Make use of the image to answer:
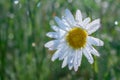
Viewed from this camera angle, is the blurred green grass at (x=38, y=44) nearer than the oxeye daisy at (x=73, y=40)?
No

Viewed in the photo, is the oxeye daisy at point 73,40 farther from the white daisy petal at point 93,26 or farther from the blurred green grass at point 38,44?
the blurred green grass at point 38,44

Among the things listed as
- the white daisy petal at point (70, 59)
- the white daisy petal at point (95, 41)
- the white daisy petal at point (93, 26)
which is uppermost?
the white daisy petal at point (93, 26)

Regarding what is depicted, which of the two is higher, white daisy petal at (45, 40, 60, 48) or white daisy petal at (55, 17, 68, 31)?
white daisy petal at (55, 17, 68, 31)

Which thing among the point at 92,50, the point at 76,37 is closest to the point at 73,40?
the point at 76,37

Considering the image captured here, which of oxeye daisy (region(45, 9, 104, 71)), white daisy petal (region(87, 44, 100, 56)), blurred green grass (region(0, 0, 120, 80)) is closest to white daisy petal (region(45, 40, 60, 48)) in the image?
oxeye daisy (region(45, 9, 104, 71))

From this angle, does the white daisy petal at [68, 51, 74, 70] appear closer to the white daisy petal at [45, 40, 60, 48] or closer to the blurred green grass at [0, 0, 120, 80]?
the white daisy petal at [45, 40, 60, 48]

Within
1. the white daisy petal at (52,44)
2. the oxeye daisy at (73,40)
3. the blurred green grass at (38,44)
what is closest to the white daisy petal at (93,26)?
the oxeye daisy at (73,40)
